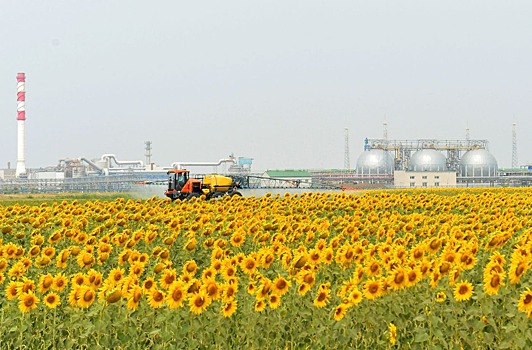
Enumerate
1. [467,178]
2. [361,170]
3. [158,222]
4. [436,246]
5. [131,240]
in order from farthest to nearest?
1. [361,170]
2. [467,178]
3. [158,222]
4. [131,240]
5. [436,246]

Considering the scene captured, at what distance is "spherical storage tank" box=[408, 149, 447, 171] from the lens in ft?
311

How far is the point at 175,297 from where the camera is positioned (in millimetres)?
6270

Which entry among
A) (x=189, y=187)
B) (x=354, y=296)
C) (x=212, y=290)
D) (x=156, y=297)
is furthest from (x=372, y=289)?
(x=189, y=187)

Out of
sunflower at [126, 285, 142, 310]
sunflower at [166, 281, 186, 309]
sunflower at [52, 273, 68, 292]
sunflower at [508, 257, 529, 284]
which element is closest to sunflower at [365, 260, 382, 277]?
sunflower at [508, 257, 529, 284]

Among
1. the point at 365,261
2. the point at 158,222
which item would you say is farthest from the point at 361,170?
the point at 365,261

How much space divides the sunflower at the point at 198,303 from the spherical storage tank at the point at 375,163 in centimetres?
9671

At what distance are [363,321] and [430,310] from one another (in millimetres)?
654

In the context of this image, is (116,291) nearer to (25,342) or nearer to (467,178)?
(25,342)

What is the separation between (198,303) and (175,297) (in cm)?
21

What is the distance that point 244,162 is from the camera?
421 feet

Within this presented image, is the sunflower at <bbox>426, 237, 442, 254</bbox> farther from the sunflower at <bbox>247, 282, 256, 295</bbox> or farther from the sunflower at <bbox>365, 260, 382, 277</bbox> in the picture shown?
the sunflower at <bbox>247, 282, 256, 295</bbox>

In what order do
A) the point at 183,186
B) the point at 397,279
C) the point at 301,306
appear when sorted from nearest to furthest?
the point at 397,279
the point at 301,306
the point at 183,186

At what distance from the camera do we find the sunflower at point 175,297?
6.25 m

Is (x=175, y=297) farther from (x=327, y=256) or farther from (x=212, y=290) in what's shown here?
(x=327, y=256)
